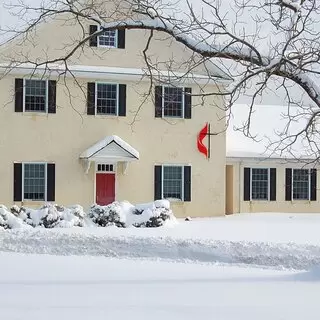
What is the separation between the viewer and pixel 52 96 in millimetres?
26250

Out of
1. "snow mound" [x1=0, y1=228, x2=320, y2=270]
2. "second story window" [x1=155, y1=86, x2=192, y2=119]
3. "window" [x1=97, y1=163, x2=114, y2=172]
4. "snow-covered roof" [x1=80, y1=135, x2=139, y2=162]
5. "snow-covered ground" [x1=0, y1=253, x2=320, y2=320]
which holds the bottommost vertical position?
"snow mound" [x1=0, y1=228, x2=320, y2=270]

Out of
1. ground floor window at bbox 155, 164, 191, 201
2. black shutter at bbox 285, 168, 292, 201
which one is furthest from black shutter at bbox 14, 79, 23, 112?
black shutter at bbox 285, 168, 292, 201

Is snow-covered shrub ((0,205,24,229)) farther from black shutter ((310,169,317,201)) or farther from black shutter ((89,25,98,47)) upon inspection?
black shutter ((310,169,317,201))

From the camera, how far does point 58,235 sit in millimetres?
19547

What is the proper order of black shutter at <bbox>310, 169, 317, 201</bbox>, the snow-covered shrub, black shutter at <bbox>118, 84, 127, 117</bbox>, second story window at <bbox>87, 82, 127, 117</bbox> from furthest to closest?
black shutter at <bbox>310, 169, 317, 201</bbox> → black shutter at <bbox>118, 84, 127, 117</bbox> → second story window at <bbox>87, 82, 127, 117</bbox> → the snow-covered shrub

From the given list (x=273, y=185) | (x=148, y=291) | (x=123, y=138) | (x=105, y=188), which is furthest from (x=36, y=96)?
(x=148, y=291)

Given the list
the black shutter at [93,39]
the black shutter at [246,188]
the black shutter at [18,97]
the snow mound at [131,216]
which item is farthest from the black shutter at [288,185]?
the black shutter at [18,97]

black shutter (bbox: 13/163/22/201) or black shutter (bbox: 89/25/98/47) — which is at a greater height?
black shutter (bbox: 89/25/98/47)

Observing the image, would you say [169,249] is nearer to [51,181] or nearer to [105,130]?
[51,181]

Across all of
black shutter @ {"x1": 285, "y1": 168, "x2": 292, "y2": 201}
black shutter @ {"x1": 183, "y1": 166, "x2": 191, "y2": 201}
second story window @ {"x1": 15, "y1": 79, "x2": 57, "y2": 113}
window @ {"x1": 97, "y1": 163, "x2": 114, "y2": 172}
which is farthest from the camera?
black shutter @ {"x1": 285, "y1": 168, "x2": 292, "y2": 201}

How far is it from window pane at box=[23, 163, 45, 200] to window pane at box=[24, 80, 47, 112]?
7.27ft

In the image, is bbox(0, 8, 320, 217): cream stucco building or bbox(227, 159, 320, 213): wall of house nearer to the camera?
bbox(0, 8, 320, 217): cream stucco building

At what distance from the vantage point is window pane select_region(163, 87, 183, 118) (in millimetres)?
27095

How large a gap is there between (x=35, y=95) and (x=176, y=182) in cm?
657
